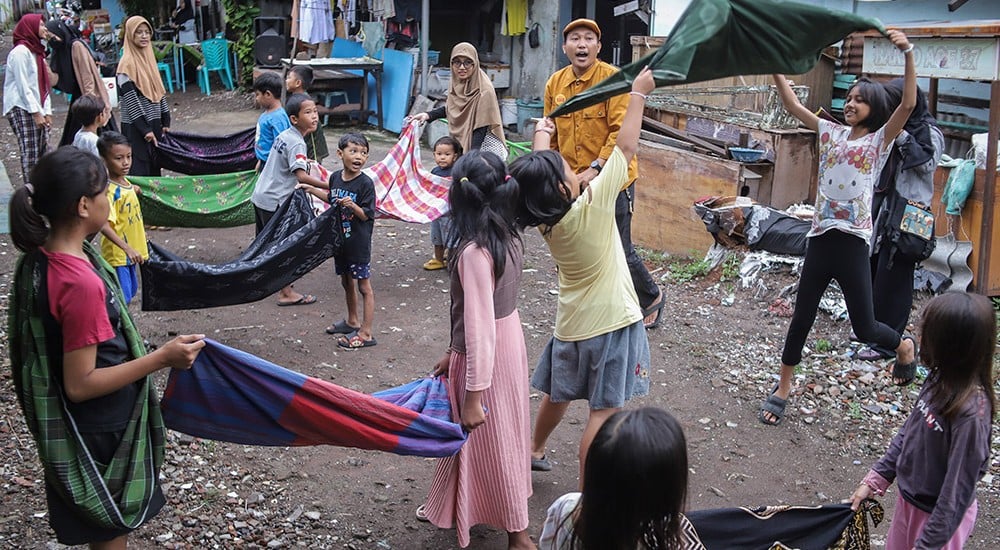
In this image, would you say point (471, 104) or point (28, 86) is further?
point (28, 86)

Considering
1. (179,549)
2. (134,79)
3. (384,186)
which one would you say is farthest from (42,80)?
(179,549)

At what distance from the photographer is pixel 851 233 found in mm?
4305

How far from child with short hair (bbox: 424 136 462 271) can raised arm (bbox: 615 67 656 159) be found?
132 inches

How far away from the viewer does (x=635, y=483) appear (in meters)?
1.80

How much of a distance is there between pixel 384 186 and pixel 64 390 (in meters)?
4.47

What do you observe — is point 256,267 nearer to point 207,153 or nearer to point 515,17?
point 207,153

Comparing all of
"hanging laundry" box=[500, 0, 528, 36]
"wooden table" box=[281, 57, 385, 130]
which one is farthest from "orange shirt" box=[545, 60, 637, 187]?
"wooden table" box=[281, 57, 385, 130]

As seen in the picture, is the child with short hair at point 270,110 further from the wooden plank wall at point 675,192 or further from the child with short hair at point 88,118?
the wooden plank wall at point 675,192

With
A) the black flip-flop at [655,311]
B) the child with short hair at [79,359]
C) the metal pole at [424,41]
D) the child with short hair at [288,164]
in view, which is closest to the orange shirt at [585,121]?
the black flip-flop at [655,311]

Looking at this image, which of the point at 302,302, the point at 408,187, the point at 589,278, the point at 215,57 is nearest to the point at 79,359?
the point at 589,278

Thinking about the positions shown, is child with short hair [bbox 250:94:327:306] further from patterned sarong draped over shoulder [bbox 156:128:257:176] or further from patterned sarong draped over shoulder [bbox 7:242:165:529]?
patterned sarong draped over shoulder [bbox 7:242:165:529]

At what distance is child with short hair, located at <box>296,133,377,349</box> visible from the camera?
5.44 m

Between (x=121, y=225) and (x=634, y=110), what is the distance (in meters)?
3.05

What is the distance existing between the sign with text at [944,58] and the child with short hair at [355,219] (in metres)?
3.38
